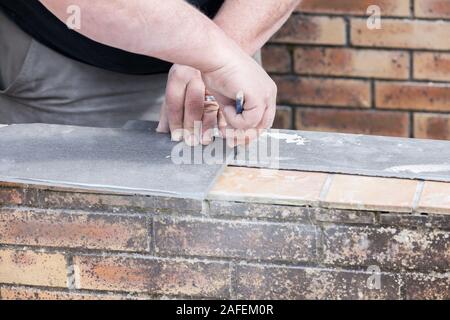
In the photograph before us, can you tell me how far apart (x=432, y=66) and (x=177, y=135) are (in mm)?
1176

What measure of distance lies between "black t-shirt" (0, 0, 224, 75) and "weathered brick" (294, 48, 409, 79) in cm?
69

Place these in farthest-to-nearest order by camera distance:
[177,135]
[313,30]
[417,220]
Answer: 1. [313,30]
2. [177,135]
3. [417,220]

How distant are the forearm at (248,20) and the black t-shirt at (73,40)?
0.28ft

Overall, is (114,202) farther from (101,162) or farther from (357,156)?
(357,156)

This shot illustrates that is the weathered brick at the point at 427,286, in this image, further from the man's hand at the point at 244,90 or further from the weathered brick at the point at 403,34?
the weathered brick at the point at 403,34

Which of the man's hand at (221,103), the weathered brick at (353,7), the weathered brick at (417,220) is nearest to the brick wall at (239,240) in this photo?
the weathered brick at (417,220)

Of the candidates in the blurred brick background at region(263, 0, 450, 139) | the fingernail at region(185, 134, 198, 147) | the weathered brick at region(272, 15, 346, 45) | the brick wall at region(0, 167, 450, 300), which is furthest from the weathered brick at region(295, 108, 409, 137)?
the brick wall at region(0, 167, 450, 300)

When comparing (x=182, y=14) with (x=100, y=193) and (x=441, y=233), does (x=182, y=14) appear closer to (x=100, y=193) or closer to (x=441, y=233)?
(x=100, y=193)

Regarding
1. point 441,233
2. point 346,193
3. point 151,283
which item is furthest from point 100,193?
point 441,233

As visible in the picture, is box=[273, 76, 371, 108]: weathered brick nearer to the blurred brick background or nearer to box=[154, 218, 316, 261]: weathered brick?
the blurred brick background

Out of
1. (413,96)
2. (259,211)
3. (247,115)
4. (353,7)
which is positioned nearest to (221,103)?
(247,115)

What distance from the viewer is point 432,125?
2766 mm

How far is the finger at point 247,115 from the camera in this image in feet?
5.35

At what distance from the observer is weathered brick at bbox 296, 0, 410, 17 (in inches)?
103
